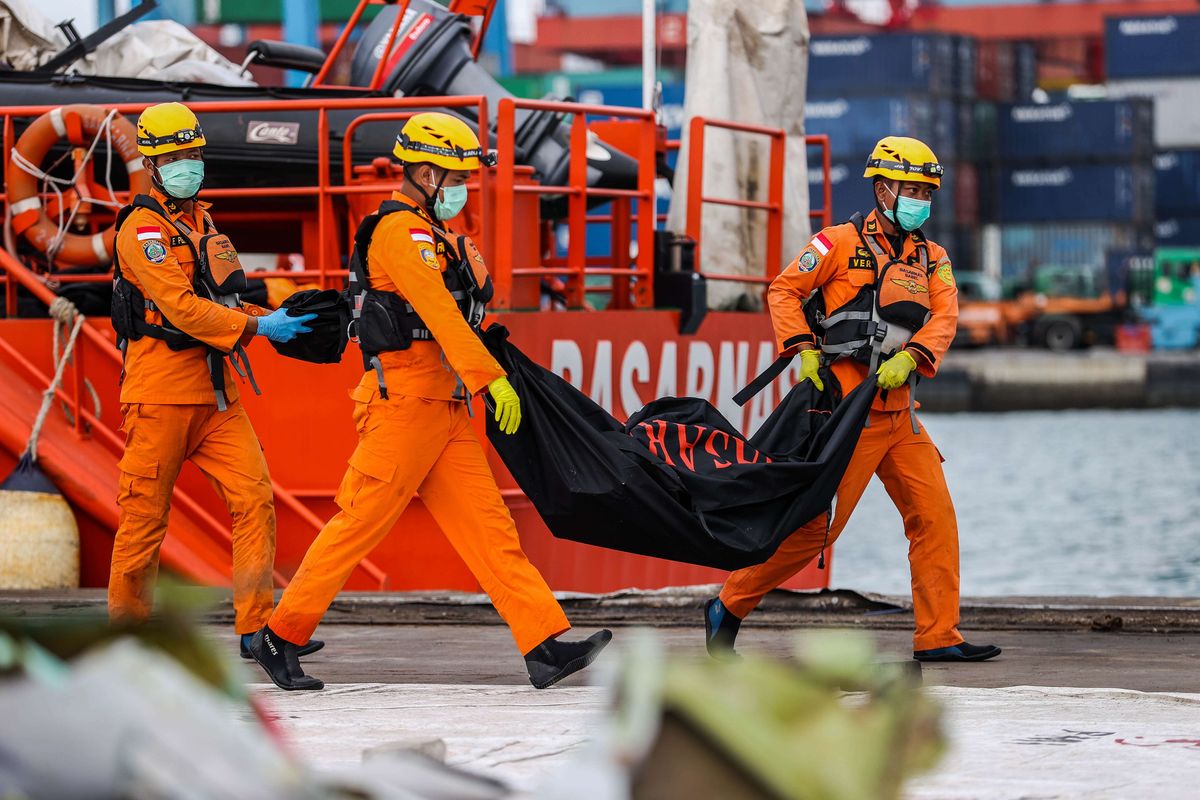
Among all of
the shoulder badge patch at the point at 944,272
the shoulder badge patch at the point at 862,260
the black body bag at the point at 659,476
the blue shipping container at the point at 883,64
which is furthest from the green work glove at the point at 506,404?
the blue shipping container at the point at 883,64

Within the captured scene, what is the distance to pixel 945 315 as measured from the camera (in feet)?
20.5

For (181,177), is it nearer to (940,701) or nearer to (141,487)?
(141,487)

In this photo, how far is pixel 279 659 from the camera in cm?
555

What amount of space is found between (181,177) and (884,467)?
262 cm

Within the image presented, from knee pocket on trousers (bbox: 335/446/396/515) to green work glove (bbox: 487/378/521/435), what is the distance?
1.22 feet

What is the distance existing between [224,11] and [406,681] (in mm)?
41274

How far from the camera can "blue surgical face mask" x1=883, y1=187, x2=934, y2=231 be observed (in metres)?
6.17

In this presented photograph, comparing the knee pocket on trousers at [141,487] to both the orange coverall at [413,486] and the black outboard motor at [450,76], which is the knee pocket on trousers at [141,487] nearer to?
the orange coverall at [413,486]

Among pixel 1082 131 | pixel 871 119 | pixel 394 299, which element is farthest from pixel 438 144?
pixel 1082 131

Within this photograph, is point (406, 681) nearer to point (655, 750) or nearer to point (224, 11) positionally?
point (655, 750)

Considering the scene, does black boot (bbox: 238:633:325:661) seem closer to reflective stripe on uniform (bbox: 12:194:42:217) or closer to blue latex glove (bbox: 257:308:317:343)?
blue latex glove (bbox: 257:308:317:343)

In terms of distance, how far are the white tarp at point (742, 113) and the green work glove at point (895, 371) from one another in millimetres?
4587

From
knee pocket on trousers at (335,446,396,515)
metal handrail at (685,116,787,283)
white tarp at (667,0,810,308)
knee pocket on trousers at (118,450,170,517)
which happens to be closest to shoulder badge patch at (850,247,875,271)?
knee pocket on trousers at (335,446,396,515)

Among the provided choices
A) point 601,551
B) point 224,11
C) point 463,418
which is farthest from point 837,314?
point 224,11
